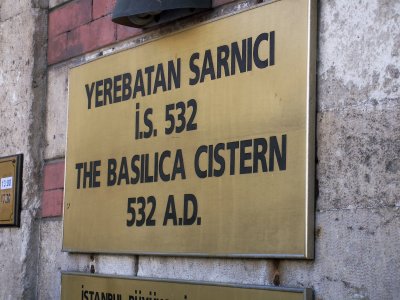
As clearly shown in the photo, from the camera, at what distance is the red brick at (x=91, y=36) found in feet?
12.9

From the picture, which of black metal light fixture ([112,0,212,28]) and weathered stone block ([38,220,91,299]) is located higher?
black metal light fixture ([112,0,212,28])

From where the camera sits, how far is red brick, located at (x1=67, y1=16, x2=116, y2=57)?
393 cm

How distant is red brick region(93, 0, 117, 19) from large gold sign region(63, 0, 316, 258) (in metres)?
0.24

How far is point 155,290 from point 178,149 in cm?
59

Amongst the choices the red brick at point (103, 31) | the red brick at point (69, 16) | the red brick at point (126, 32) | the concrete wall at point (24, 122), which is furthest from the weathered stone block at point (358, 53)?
the concrete wall at point (24, 122)

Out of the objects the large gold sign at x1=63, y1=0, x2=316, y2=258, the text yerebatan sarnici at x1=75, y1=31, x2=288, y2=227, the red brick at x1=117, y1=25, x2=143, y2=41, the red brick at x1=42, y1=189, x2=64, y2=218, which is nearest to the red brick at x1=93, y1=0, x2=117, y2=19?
the red brick at x1=117, y1=25, x2=143, y2=41

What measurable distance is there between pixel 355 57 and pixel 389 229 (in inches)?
23.0

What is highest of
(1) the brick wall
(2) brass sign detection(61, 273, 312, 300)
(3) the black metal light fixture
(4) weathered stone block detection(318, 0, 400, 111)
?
(1) the brick wall

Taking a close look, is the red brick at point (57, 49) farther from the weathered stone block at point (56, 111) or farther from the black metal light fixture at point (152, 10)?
the black metal light fixture at point (152, 10)

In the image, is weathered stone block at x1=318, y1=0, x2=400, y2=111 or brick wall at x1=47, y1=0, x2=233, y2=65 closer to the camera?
weathered stone block at x1=318, y1=0, x2=400, y2=111

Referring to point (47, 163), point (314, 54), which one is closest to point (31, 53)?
point (47, 163)

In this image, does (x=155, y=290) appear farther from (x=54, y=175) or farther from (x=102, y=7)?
(x=102, y=7)

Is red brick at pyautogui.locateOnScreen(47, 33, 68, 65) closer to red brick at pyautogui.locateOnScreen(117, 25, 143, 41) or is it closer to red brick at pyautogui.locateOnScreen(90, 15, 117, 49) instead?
red brick at pyautogui.locateOnScreen(90, 15, 117, 49)

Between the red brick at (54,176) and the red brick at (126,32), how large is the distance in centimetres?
73
